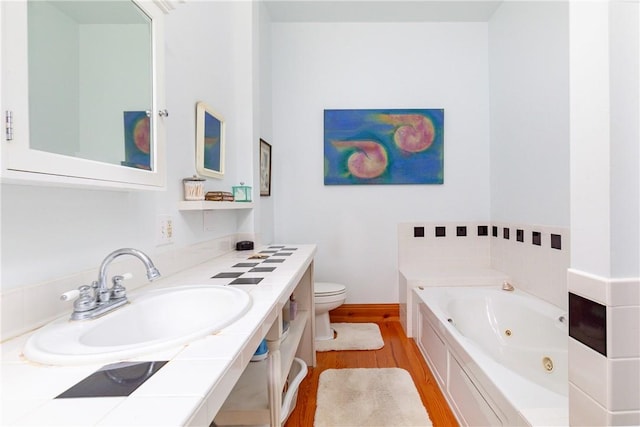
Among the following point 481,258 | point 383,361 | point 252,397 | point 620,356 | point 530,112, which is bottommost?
point 383,361

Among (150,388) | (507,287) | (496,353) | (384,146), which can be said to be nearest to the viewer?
(150,388)

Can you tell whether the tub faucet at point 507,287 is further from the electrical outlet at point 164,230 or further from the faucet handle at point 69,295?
the faucet handle at point 69,295

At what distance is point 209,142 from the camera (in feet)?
5.80

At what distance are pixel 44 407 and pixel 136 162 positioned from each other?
0.72 metres

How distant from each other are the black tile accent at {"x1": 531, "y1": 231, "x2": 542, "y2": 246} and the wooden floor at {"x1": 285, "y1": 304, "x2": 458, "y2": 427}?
45.8 inches

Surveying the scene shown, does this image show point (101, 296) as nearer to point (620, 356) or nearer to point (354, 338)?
point (620, 356)

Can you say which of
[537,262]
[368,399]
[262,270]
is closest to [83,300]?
[262,270]

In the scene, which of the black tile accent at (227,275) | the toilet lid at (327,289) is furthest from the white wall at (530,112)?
the black tile accent at (227,275)

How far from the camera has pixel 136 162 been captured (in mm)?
969

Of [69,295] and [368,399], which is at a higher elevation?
[69,295]

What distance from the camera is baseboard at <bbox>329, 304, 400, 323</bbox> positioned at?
283 centimetres

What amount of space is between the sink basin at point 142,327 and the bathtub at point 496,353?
108 centimetres

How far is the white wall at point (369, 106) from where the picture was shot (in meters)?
2.81

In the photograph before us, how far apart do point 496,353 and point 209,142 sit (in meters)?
2.25
